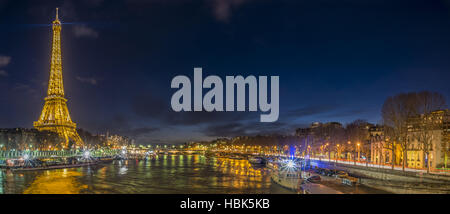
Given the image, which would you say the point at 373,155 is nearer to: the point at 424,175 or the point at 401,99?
the point at 401,99

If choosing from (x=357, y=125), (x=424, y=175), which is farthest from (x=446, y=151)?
(x=357, y=125)

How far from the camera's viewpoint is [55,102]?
9850 cm

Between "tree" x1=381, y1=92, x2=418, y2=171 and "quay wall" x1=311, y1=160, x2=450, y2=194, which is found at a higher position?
"tree" x1=381, y1=92, x2=418, y2=171

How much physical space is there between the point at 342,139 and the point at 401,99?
3013cm

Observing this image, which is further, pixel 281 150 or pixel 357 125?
pixel 281 150

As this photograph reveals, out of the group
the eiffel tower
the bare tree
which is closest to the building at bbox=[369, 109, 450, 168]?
the bare tree

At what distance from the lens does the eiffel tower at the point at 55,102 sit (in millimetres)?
97688

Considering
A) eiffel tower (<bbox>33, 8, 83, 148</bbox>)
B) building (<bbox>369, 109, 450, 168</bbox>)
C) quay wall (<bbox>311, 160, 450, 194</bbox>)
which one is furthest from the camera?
eiffel tower (<bbox>33, 8, 83, 148</bbox>)

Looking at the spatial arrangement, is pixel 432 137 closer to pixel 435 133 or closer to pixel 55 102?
pixel 435 133

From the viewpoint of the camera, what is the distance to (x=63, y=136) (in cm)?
10044

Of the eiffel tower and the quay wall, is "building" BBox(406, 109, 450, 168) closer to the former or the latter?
the quay wall

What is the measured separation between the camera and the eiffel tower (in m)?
97.7
